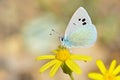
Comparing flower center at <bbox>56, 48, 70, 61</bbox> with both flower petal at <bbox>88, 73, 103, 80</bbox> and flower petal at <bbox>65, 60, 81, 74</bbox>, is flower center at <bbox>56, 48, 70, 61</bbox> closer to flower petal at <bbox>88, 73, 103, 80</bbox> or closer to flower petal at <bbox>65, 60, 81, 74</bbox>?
flower petal at <bbox>65, 60, 81, 74</bbox>

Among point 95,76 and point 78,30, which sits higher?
point 78,30

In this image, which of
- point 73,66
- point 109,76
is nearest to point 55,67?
point 73,66

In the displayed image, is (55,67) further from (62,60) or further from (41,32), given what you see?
(41,32)

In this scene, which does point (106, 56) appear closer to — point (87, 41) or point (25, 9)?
point (25, 9)

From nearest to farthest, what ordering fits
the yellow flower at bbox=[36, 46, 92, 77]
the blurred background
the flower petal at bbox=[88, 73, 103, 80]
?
the flower petal at bbox=[88, 73, 103, 80] < the yellow flower at bbox=[36, 46, 92, 77] < the blurred background

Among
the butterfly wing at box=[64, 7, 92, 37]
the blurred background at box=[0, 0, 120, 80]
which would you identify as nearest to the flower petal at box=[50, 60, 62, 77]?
the butterfly wing at box=[64, 7, 92, 37]

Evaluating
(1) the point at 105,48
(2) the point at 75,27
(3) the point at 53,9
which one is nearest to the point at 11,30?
(3) the point at 53,9

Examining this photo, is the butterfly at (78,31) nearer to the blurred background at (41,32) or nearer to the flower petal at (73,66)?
the flower petal at (73,66)

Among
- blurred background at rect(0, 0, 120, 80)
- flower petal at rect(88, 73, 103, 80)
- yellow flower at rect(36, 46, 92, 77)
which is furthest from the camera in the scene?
blurred background at rect(0, 0, 120, 80)
